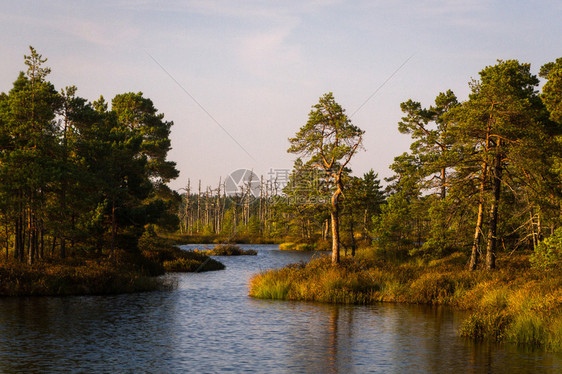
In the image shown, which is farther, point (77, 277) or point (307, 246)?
point (307, 246)

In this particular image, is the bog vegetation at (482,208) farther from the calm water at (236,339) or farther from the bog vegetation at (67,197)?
the bog vegetation at (67,197)

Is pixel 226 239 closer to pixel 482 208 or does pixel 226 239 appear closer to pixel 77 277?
pixel 77 277

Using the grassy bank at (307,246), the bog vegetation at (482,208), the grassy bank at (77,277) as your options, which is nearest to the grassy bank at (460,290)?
the bog vegetation at (482,208)

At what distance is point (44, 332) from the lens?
1948cm

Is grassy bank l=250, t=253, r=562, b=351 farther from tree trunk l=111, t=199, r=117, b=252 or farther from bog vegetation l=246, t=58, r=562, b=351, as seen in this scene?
tree trunk l=111, t=199, r=117, b=252

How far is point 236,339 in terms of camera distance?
19.1 metres

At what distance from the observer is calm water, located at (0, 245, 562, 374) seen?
15.2 meters

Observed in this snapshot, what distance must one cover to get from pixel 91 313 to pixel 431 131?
3911 cm

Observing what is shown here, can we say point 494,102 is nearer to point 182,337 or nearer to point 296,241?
point 182,337

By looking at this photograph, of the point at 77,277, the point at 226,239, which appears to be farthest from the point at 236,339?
the point at 226,239

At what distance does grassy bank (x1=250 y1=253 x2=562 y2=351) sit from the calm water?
1.14 meters

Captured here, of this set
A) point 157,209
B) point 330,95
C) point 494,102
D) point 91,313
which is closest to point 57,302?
Result: point 91,313

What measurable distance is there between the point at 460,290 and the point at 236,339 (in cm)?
1327

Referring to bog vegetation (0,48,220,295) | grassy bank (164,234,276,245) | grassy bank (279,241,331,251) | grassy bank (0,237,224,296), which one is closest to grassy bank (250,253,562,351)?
grassy bank (0,237,224,296)
